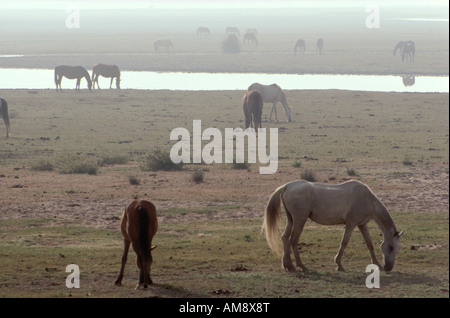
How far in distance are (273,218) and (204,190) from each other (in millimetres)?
7637

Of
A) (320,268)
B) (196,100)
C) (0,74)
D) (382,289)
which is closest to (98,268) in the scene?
(320,268)

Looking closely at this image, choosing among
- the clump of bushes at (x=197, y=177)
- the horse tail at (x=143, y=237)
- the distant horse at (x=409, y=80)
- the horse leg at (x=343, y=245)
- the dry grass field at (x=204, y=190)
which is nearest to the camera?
the horse tail at (x=143, y=237)

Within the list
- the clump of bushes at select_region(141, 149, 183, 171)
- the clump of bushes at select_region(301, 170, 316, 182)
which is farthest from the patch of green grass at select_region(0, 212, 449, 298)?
the clump of bushes at select_region(141, 149, 183, 171)

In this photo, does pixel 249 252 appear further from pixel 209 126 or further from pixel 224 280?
pixel 209 126

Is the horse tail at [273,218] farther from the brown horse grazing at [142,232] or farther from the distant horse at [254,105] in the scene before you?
the distant horse at [254,105]

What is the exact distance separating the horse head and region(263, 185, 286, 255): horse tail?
1581mm

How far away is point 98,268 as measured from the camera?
39.4 feet

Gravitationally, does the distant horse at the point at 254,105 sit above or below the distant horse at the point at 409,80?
below

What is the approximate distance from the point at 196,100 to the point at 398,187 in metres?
22.3

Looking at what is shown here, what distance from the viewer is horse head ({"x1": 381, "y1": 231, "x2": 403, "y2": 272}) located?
11.6 m

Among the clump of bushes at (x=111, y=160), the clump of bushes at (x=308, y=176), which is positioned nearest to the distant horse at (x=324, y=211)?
the clump of bushes at (x=308, y=176)

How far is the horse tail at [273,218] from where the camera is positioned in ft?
38.2

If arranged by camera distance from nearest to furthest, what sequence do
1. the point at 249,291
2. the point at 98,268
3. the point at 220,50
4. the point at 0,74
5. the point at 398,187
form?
the point at 249,291 → the point at 98,268 → the point at 398,187 → the point at 0,74 → the point at 220,50

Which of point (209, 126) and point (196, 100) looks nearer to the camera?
point (209, 126)
